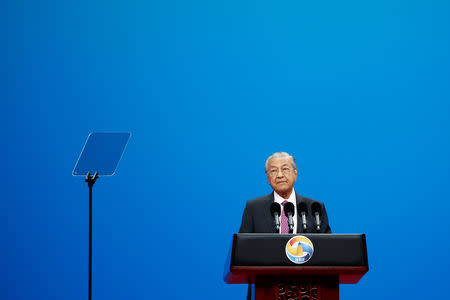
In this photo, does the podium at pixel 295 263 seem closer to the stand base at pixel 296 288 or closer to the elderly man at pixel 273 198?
the stand base at pixel 296 288

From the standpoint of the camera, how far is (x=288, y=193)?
9.41 ft

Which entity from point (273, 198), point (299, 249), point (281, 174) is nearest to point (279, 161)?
point (281, 174)

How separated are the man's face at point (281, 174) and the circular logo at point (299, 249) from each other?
2.08ft

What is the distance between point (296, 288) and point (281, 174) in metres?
0.67

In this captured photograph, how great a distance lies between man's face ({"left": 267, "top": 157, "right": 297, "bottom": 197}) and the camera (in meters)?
2.83

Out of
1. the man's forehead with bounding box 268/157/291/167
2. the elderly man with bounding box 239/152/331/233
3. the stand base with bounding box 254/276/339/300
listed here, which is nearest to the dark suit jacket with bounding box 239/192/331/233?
the elderly man with bounding box 239/152/331/233

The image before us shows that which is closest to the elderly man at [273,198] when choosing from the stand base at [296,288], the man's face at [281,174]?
the man's face at [281,174]

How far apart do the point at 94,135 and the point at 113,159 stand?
17 centimetres

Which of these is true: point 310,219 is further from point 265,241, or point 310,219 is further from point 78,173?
point 78,173

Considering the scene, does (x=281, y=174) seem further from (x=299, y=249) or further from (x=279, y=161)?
(x=299, y=249)

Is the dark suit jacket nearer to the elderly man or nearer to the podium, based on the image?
the elderly man

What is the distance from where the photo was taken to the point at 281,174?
9.27 ft

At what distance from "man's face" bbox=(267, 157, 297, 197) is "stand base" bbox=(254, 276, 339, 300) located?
2.03 feet

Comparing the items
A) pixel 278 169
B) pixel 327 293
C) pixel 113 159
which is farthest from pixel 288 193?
pixel 113 159
